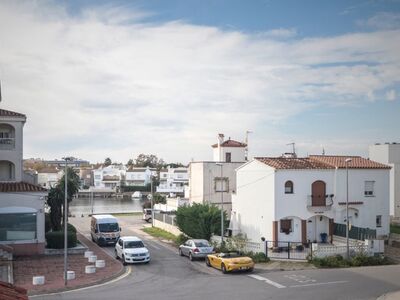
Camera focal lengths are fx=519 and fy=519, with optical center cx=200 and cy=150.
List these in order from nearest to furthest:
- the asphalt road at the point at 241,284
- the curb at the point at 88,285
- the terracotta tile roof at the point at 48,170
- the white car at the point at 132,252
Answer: the asphalt road at the point at 241,284
the curb at the point at 88,285
the white car at the point at 132,252
the terracotta tile roof at the point at 48,170

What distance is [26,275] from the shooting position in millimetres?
29656

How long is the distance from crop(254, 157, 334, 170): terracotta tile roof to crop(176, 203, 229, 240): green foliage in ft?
18.8

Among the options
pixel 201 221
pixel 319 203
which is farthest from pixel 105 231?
pixel 319 203

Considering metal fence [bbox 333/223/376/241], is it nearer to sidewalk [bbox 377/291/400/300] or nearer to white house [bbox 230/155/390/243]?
white house [bbox 230/155/390/243]

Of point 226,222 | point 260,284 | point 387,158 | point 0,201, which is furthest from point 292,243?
point 387,158

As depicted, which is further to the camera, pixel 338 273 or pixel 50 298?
pixel 338 273

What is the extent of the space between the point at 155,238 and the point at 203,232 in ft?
29.4

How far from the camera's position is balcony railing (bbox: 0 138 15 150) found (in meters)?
41.0

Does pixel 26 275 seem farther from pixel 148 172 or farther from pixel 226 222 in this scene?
pixel 148 172

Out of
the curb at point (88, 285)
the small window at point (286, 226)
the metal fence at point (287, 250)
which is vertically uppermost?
the small window at point (286, 226)

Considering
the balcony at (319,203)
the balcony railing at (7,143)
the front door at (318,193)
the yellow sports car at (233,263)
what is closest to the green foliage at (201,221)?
the balcony at (319,203)

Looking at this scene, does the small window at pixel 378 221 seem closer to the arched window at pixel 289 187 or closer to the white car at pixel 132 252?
the arched window at pixel 289 187

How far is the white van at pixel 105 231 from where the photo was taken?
43219mm

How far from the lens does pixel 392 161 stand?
62344 millimetres
